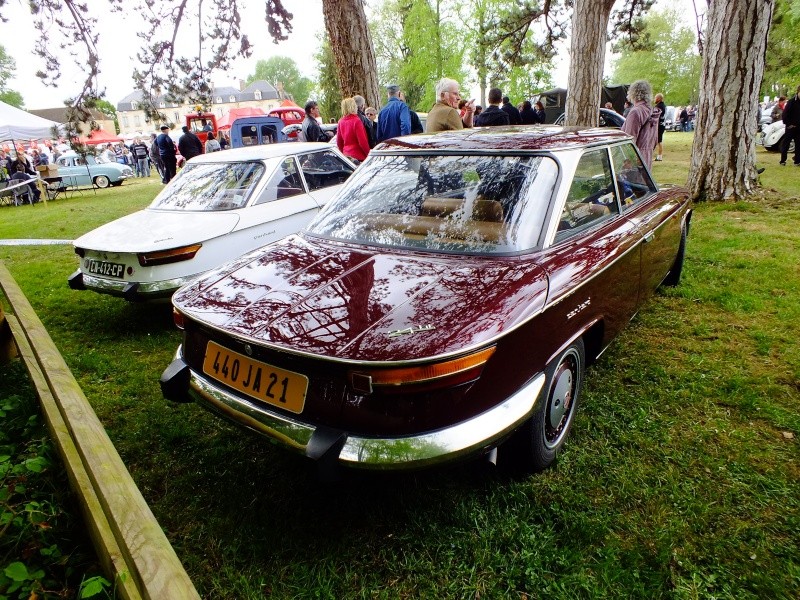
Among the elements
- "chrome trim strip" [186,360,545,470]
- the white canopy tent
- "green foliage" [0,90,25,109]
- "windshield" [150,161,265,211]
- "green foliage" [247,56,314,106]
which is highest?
"green foliage" [247,56,314,106]

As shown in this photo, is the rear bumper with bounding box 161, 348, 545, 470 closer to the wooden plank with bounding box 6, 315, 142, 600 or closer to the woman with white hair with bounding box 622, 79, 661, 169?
the wooden plank with bounding box 6, 315, 142, 600

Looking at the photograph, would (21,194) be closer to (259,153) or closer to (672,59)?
(259,153)

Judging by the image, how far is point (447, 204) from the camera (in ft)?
8.46

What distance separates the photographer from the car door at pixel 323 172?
5238mm

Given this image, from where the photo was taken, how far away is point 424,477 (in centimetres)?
239

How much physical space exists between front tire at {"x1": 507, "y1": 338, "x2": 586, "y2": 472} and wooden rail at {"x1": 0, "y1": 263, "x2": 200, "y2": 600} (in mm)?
1393

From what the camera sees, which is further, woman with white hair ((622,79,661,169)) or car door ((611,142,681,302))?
woman with white hair ((622,79,661,169))

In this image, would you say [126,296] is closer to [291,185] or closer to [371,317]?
[291,185]

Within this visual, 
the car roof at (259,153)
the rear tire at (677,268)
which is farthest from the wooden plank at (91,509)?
the rear tire at (677,268)

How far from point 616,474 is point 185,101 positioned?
9098 mm

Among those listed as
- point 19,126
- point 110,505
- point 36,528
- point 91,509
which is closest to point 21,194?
point 19,126

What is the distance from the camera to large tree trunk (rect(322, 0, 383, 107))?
7180 millimetres

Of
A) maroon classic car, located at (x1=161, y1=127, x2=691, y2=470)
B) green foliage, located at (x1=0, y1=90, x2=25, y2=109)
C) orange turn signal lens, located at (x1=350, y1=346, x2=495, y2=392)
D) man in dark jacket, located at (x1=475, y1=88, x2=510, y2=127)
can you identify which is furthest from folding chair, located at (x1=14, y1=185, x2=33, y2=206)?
green foliage, located at (x1=0, y1=90, x2=25, y2=109)

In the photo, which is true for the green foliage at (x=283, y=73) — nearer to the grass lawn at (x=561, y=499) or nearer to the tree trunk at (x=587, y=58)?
the tree trunk at (x=587, y=58)
